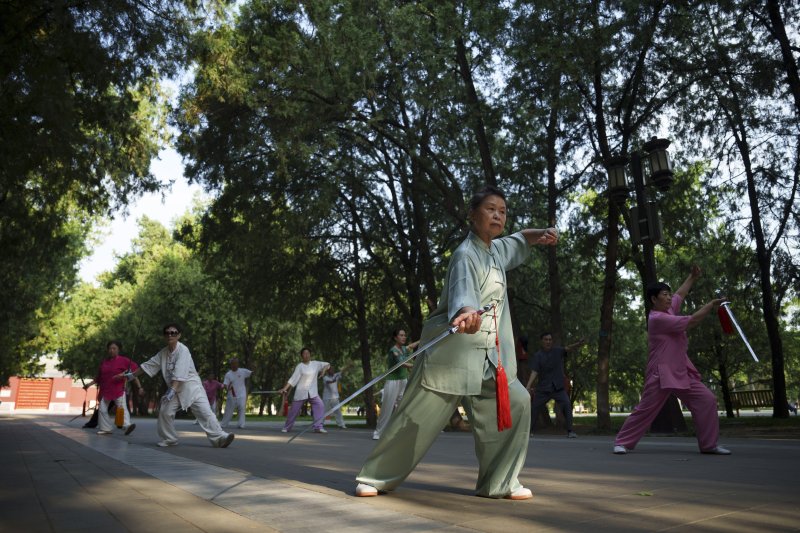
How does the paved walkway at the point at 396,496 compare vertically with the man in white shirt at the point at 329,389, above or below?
below

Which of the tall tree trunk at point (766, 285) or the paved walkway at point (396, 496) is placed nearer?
the paved walkway at point (396, 496)

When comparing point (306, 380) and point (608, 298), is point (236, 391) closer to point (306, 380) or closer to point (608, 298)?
point (306, 380)

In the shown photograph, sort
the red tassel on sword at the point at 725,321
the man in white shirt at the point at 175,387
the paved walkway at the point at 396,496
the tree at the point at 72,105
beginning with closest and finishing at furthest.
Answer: the paved walkway at the point at 396,496, the red tassel on sword at the point at 725,321, the tree at the point at 72,105, the man in white shirt at the point at 175,387

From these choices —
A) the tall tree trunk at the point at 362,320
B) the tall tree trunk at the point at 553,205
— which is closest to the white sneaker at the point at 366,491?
the tall tree trunk at the point at 553,205

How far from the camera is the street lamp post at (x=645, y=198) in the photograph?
1275cm

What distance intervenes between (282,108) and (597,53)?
7208mm

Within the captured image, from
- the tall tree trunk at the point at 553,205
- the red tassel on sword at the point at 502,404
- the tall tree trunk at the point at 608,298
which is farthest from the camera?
the tall tree trunk at the point at 553,205

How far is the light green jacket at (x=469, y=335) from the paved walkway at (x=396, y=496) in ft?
2.69

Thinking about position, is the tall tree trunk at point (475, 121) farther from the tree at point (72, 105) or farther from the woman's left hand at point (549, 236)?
the woman's left hand at point (549, 236)

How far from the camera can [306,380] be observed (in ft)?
60.0

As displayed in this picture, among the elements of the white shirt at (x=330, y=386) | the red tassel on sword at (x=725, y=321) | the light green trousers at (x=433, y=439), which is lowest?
the light green trousers at (x=433, y=439)

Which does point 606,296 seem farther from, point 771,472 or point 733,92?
point 771,472

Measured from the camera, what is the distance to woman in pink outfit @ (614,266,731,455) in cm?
845

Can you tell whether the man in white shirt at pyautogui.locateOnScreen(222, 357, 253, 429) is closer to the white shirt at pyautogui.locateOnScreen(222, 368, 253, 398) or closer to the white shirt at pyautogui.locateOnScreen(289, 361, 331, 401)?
the white shirt at pyautogui.locateOnScreen(222, 368, 253, 398)
